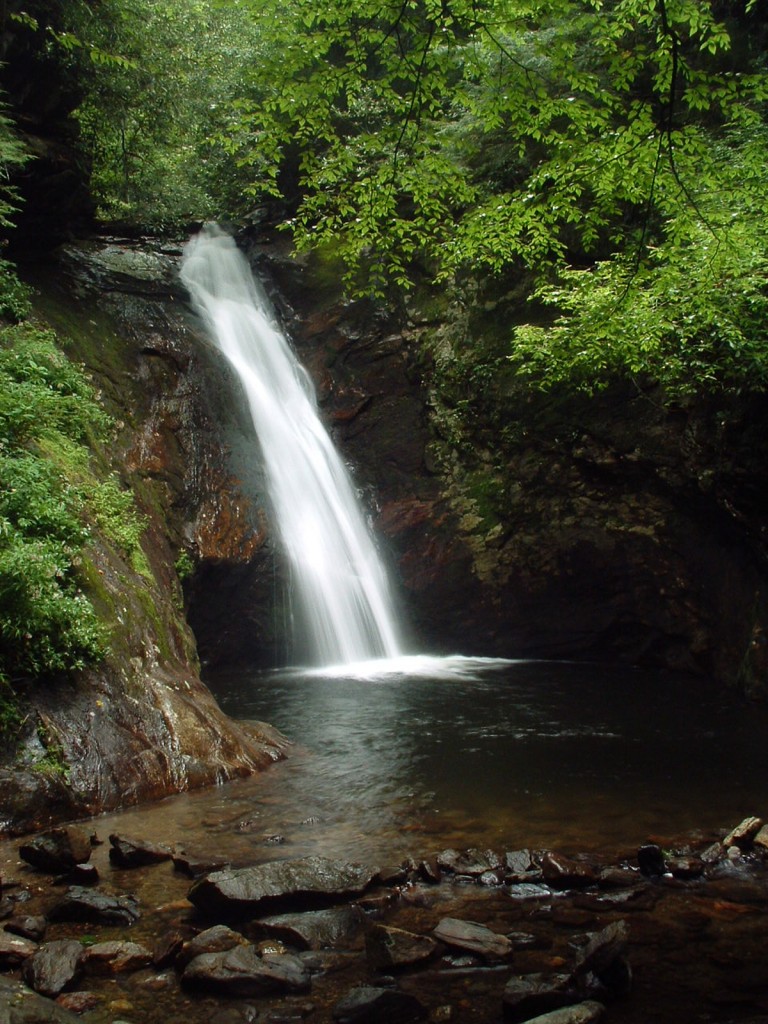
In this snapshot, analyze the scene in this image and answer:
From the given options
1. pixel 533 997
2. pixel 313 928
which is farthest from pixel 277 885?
pixel 533 997

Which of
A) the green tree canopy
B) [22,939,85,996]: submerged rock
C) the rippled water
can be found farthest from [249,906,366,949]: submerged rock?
the green tree canopy

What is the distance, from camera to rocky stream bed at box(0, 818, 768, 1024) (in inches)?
121

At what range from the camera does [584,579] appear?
12930mm

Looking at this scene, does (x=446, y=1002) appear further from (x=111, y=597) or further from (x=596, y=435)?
(x=596, y=435)

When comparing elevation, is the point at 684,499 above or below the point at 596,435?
below

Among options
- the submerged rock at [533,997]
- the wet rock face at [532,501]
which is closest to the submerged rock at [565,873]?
the submerged rock at [533,997]

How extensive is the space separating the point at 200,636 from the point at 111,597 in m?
5.45

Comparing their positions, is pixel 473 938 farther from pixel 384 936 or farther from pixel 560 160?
pixel 560 160

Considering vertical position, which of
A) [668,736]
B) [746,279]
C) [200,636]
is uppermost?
[746,279]

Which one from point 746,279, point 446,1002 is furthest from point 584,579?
point 446,1002

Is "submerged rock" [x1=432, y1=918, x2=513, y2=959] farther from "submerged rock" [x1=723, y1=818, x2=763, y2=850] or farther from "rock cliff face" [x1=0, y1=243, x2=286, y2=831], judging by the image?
"rock cliff face" [x1=0, y1=243, x2=286, y2=831]

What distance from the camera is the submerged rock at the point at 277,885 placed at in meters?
3.80

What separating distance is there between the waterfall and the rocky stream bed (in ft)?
26.7

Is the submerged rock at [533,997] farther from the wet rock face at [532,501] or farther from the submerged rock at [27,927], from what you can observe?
the wet rock face at [532,501]
